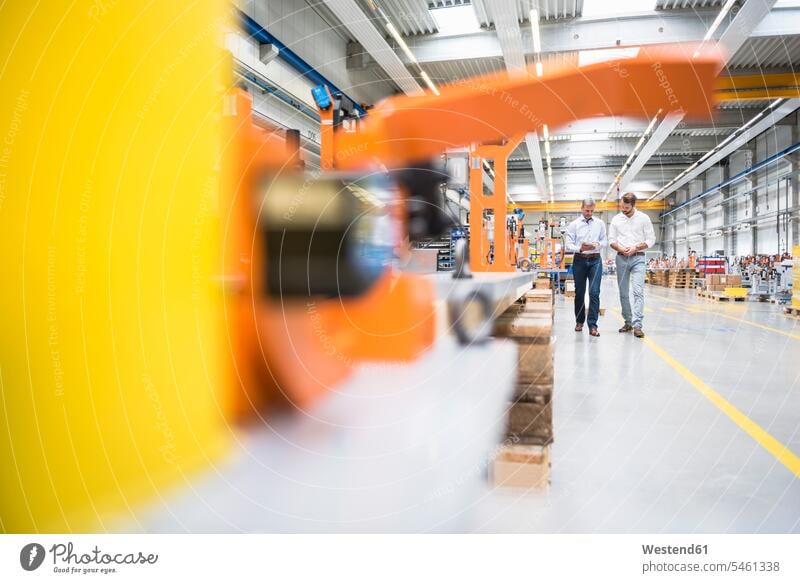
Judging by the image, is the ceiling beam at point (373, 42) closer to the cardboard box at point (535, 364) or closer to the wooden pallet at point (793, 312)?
the cardboard box at point (535, 364)

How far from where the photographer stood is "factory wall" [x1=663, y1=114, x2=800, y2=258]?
873 cm

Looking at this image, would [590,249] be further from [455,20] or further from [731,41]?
[455,20]

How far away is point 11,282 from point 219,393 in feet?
1.80

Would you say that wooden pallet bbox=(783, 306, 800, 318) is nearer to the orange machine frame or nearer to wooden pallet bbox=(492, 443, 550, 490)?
the orange machine frame

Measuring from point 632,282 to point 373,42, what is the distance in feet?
10.4

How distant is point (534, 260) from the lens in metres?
10.5

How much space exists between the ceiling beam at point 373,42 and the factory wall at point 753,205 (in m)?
6.42

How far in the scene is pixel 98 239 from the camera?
1063 millimetres

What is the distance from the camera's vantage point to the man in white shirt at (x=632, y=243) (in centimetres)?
398

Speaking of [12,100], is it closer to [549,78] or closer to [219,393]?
[219,393]

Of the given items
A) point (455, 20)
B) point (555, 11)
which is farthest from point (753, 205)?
point (455, 20)

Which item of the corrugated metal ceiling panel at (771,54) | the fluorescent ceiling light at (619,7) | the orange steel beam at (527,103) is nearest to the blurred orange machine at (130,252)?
the orange steel beam at (527,103)

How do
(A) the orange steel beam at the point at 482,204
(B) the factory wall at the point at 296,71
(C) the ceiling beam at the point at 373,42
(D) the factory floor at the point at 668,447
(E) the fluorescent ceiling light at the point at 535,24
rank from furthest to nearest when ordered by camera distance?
(A) the orange steel beam at the point at 482,204
(E) the fluorescent ceiling light at the point at 535,24
(C) the ceiling beam at the point at 373,42
(B) the factory wall at the point at 296,71
(D) the factory floor at the point at 668,447

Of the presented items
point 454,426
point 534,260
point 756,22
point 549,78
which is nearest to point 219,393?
point 454,426
